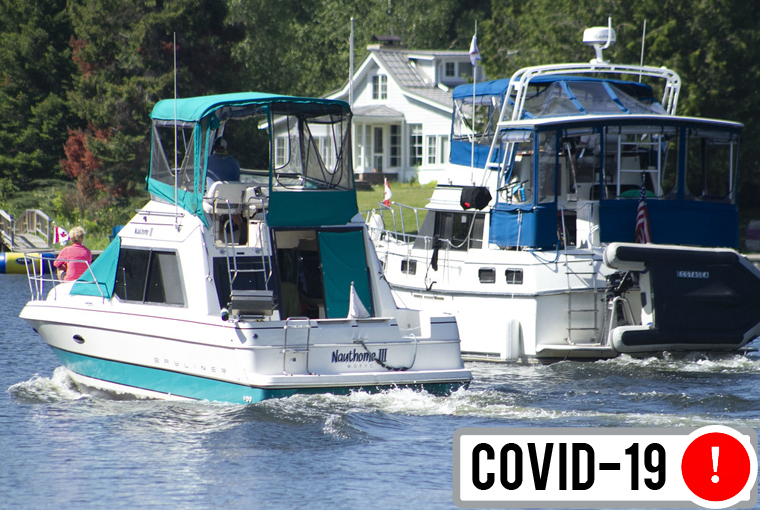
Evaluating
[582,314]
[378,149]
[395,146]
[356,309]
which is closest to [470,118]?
[582,314]

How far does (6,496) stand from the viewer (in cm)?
1074

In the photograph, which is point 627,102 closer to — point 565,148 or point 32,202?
point 565,148

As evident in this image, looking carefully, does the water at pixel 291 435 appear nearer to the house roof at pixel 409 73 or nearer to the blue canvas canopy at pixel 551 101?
the blue canvas canopy at pixel 551 101

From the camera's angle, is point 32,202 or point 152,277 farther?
point 32,202

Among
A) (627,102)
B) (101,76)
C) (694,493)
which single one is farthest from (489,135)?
(101,76)

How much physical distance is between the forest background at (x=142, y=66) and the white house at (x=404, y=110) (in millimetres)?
6356

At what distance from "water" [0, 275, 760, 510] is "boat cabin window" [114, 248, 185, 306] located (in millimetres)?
1486

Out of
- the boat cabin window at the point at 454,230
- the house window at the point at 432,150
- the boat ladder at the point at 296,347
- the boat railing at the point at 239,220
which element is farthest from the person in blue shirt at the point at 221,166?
the house window at the point at 432,150

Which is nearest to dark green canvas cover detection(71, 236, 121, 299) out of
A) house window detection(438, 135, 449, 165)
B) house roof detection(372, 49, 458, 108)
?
house window detection(438, 135, 449, 165)

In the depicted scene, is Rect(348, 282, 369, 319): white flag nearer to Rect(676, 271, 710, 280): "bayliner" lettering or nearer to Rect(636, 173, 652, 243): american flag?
Rect(676, 271, 710, 280): "bayliner" lettering

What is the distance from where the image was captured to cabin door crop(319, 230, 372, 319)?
14.6 m

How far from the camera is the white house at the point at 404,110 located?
50750 millimetres

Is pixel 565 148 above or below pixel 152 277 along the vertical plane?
above

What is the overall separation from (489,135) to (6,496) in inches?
556
